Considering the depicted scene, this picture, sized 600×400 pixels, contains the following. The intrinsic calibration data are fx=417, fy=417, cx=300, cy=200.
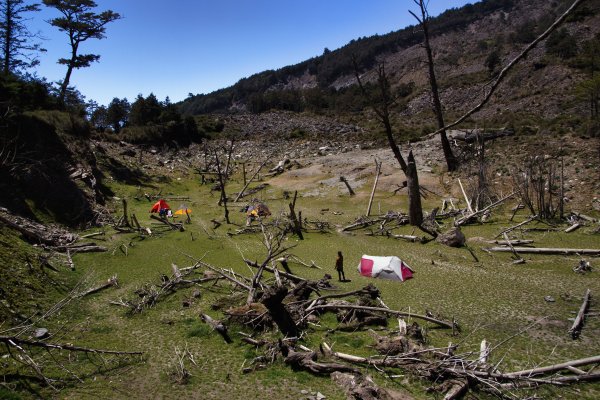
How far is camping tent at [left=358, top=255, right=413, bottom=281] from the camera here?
15.5 m

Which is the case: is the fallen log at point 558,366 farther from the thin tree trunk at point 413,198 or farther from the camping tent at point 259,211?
the camping tent at point 259,211

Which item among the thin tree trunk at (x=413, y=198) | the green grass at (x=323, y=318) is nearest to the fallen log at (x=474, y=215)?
the green grass at (x=323, y=318)

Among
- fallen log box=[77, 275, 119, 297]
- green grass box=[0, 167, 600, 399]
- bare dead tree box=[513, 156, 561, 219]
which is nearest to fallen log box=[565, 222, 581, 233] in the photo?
green grass box=[0, 167, 600, 399]

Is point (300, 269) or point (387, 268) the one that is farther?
point (300, 269)

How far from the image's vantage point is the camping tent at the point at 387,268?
15484mm

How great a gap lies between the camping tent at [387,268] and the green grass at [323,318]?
0.33m

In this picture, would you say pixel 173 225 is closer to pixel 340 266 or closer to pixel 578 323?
pixel 340 266

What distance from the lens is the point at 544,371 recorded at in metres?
8.64

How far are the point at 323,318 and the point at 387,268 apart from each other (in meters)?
4.17

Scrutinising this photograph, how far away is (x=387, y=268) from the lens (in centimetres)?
1559

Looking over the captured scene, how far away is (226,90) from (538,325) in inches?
7216

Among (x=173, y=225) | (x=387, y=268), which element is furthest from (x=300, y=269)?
(x=173, y=225)

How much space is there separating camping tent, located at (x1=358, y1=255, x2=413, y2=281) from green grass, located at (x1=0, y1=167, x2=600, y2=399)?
1.09ft

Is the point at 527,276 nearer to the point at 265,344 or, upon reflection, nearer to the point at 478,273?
the point at 478,273
